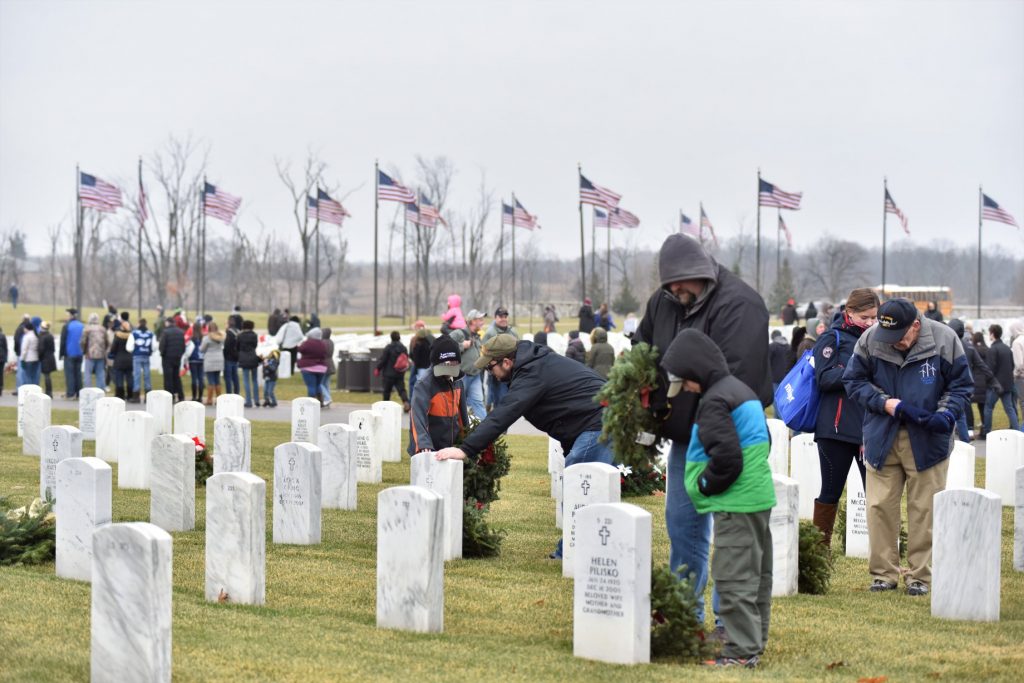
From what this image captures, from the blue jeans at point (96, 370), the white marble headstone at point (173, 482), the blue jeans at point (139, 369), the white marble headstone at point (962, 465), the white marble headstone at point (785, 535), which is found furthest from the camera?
the blue jeans at point (96, 370)

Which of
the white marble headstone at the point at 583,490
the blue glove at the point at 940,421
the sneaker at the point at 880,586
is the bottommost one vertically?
the sneaker at the point at 880,586

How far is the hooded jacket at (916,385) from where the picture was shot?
8680mm

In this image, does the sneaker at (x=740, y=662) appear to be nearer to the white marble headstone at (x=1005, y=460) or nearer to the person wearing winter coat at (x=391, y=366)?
the white marble headstone at (x=1005, y=460)

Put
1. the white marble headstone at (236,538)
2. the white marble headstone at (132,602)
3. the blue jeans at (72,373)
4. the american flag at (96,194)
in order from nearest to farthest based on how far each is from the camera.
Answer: the white marble headstone at (132,602) → the white marble headstone at (236,538) → the blue jeans at (72,373) → the american flag at (96,194)

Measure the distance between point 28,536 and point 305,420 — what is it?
7.38 m

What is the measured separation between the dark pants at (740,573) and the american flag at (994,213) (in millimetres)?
44008

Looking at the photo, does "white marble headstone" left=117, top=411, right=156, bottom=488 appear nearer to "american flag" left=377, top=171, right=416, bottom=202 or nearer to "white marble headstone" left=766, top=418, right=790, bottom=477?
"white marble headstone" left=766, top=418, right=790, bottom=477

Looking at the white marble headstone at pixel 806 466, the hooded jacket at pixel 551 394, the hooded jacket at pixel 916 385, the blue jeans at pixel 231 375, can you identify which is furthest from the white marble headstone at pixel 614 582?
the blue jeans at pixel 231 375

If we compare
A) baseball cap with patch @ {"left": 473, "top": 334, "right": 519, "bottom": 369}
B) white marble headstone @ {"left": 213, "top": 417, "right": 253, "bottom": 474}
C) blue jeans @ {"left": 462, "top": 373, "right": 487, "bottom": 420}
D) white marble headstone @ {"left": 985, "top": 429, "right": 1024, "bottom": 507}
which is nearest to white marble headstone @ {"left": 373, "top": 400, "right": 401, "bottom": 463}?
blue jeans @ {"left": 462, "top": 373, "right": 487, "bottom": 420}

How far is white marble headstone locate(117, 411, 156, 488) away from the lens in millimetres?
14641

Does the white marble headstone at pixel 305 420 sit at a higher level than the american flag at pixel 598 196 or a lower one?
lower

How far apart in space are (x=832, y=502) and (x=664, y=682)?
11.7 ft

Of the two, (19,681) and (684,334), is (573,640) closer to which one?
(684,334)

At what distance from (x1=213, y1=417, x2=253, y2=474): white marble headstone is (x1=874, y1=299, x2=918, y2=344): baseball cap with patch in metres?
7.11
